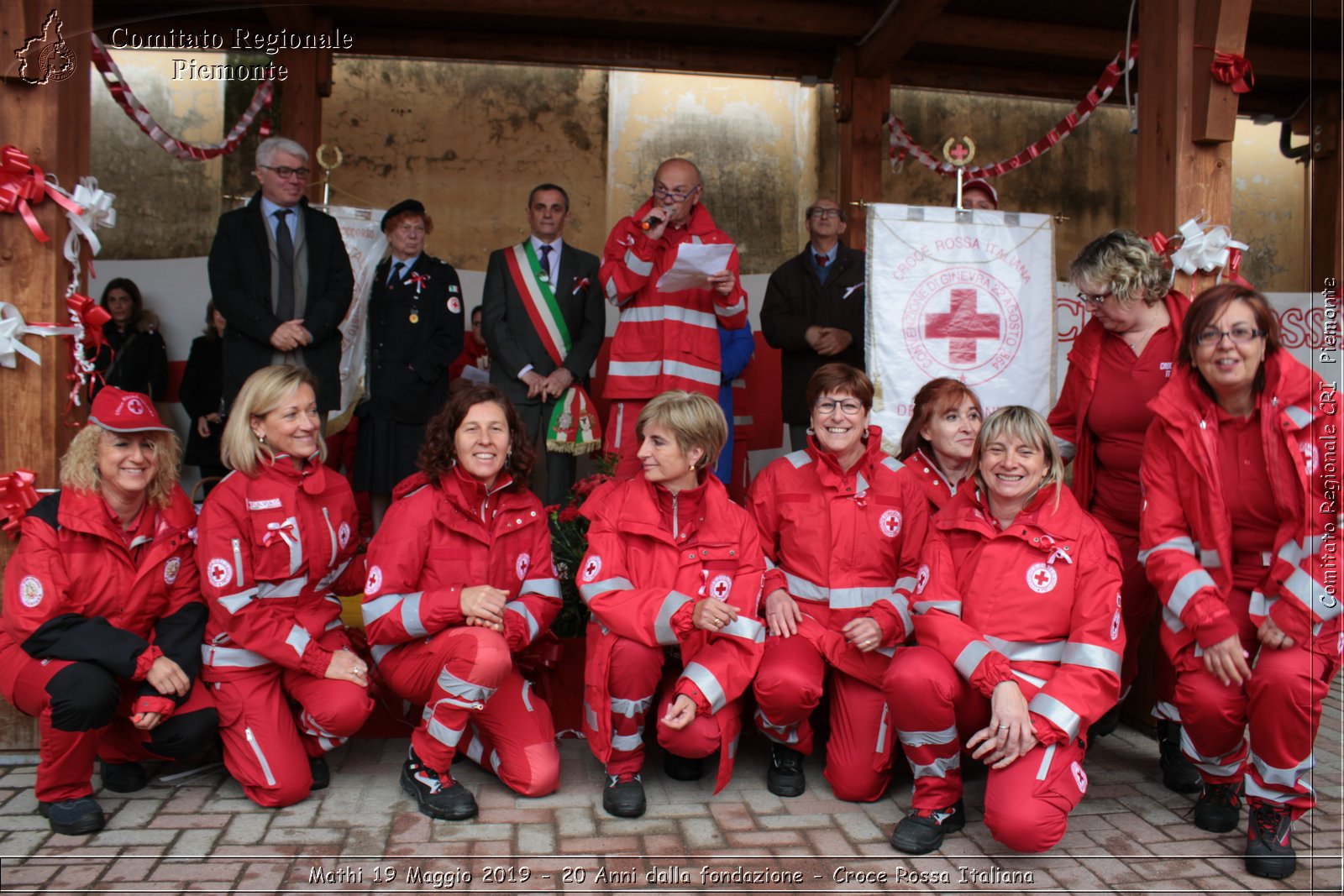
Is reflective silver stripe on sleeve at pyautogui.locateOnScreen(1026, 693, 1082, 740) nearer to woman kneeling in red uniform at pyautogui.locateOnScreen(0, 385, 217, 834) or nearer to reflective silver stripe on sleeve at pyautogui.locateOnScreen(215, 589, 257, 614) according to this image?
reflective silver stripe on sleeve at pyautogui.locateOnScreen(215, 589, 257, 614)

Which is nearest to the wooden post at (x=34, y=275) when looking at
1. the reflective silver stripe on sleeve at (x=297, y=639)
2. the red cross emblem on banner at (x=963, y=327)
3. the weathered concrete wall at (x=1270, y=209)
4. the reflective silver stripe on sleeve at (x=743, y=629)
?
the reflective silver stripe on sleeve at (x=297, y=639)

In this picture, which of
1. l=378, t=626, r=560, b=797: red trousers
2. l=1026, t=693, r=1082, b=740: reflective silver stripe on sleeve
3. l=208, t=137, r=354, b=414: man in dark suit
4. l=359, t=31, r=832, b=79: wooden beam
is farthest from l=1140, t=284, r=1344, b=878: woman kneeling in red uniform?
l=359, t=31, r=832, b=79: wooden beam

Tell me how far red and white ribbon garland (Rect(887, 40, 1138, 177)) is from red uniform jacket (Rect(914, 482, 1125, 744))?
2.71m

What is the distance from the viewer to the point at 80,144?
395cm

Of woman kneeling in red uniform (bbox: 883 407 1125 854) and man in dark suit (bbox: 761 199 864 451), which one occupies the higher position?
man in dark suit (bbox: 761 199 864 451)

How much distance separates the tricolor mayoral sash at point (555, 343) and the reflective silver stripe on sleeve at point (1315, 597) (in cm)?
308

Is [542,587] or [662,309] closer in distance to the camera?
[542,587]

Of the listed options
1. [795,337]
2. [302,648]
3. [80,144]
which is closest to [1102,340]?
[795,337]

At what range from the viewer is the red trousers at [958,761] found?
2.94m

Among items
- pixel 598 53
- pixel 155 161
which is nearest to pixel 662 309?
pixel 598 53

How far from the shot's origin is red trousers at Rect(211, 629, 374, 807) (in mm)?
3256

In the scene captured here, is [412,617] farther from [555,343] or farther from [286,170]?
[286,170]

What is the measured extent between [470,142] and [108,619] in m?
6.94

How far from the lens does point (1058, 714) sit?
9.82 feet
